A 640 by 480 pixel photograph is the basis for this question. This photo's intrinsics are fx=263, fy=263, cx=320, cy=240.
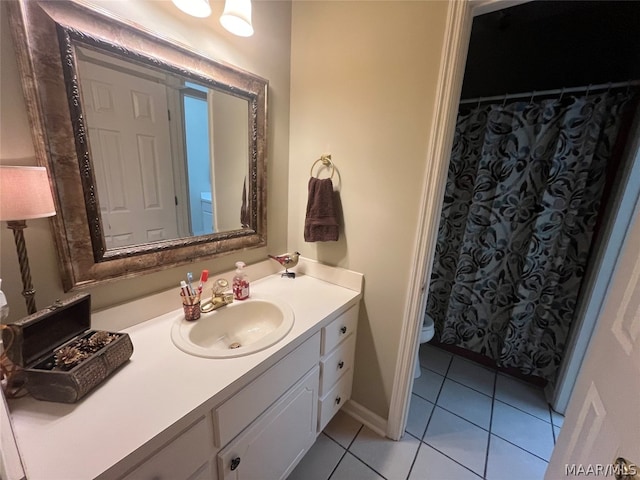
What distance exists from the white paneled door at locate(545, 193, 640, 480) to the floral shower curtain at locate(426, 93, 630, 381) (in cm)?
120

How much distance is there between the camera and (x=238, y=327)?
1221mm

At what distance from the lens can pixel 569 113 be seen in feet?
5.11

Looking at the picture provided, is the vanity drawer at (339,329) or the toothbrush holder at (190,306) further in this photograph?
the vanity drawer at (339,329)

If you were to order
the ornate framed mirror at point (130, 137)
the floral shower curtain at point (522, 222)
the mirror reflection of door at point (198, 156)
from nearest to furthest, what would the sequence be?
the ornate framed mirror at point (130, 137)
the mirror reflection of door at point (198, 156)
the floral shower curtain at point (522, 222)

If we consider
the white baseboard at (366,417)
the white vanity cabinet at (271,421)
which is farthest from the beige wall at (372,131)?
the white vanity cabinet at (271,421)

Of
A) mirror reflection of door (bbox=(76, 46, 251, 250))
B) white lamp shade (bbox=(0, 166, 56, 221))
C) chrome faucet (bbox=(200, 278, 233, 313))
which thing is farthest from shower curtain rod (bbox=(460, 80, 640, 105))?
white lamp shade (bbox=(0, 166, 56, 221))

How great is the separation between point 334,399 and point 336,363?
0.23 m

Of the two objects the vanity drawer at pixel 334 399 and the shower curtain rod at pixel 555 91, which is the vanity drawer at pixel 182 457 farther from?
the shower curtain rod at pixel 555 91

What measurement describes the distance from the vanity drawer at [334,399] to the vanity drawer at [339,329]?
0.27 m

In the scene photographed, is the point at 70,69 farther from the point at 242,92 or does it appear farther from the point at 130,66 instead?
the point at 242,92

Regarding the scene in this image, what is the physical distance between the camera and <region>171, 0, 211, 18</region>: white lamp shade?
0.92 metres

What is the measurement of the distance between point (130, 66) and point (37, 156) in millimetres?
420

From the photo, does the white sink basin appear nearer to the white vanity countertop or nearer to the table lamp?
the white vanity countertop

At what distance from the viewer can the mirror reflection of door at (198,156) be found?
109 cm
